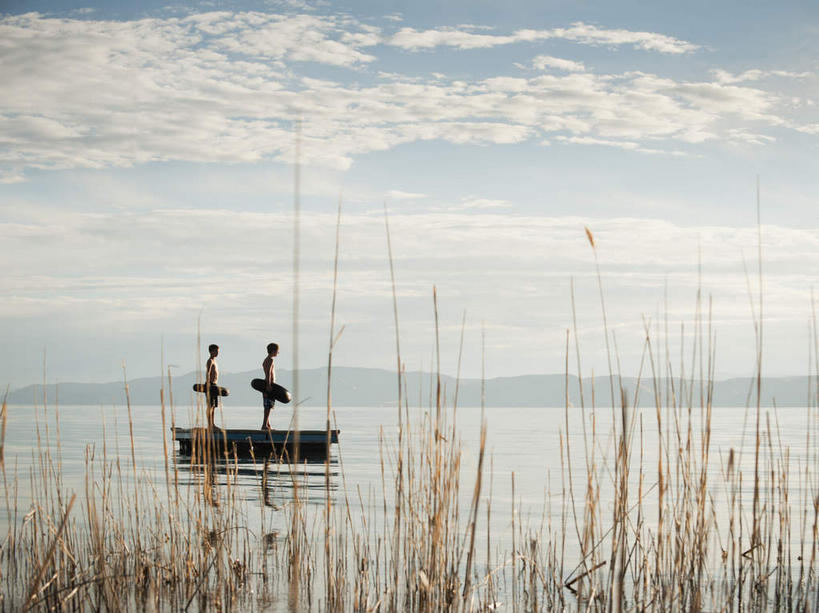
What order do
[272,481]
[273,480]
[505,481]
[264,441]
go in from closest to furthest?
[272,481], [273,480], [264,441], [505,481]

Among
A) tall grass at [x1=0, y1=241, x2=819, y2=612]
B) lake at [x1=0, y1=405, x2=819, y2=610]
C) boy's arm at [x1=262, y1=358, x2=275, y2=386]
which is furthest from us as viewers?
boy's arm at [x1=262, y1=358, x2=275, y2=386]

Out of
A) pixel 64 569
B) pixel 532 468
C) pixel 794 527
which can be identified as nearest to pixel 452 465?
pixel 64 569

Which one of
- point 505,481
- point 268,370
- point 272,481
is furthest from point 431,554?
point 505,481

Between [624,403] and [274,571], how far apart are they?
350 cm

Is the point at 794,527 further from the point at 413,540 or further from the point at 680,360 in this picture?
the point at 413,540

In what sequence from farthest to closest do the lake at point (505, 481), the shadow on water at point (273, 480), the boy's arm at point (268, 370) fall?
the boy's arm at point (268, 370), the shadow on water at point (273, 480), the lake at point (505, 481)

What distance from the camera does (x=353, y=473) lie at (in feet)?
49.8

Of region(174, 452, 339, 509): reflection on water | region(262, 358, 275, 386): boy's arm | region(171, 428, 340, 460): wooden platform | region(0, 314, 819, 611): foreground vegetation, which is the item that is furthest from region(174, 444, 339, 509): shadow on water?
region(0, 314, 819, 611): foreground vegetation

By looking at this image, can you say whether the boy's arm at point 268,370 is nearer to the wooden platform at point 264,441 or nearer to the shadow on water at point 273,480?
the wooden platform at point 264,441

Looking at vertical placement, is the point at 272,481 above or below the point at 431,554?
below

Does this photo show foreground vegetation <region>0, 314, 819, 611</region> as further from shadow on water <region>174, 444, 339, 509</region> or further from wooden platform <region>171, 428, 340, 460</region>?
wooden platform <region>171, 428, 340, 460</region>

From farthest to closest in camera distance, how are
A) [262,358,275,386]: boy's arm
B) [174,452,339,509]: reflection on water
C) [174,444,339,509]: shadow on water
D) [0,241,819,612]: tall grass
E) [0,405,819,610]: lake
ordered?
[262,358,275,386]: boy's arm → [174,452,339,509]: reflection on water → [174,444,339,509]: shadow on water → [0,405,819,610]: lake → [0,241,819,612]: tall grass

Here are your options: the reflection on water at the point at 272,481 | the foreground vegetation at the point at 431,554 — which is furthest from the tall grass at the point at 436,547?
the reflection on water at the point at 272,481

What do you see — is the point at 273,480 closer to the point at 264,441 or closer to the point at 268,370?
the point at 264,441
